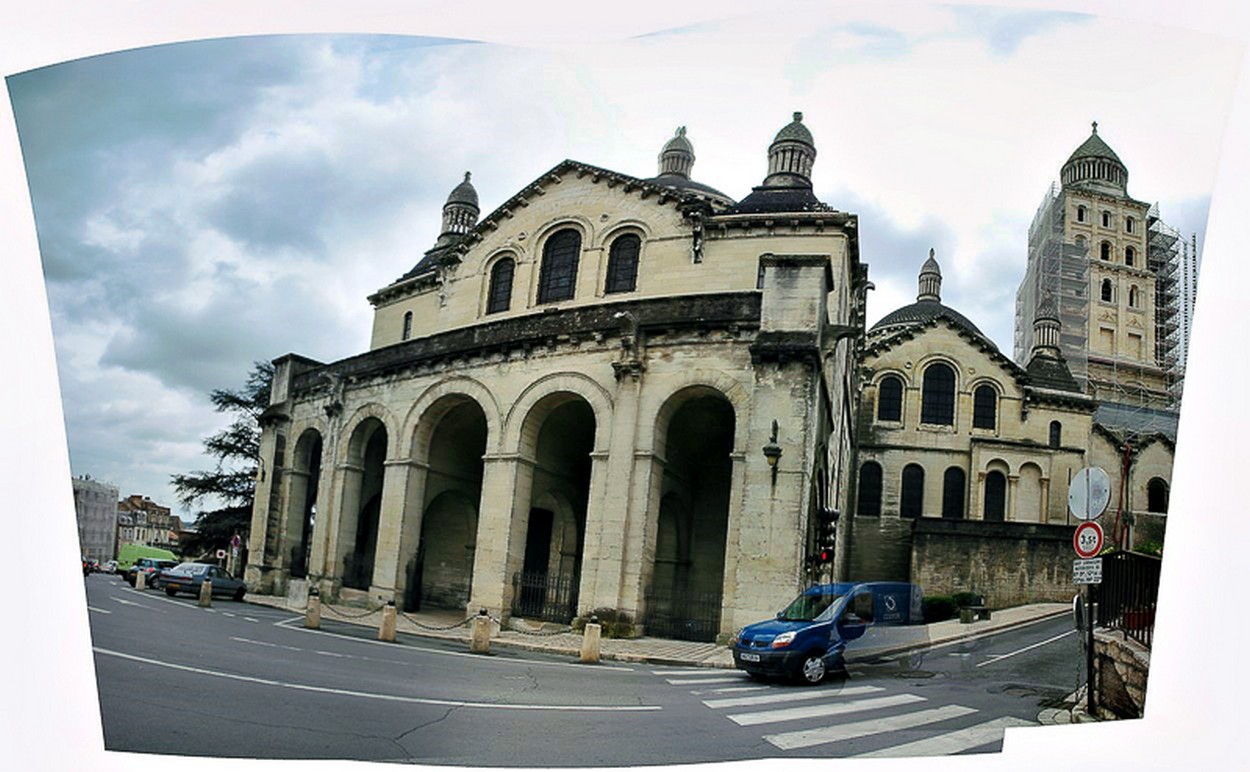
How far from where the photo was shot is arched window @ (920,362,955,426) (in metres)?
9.00

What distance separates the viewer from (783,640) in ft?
24.5

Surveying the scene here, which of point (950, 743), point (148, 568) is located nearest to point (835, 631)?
point (950, 743)

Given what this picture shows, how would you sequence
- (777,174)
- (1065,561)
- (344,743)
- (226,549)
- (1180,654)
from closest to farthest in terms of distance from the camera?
1. (344,743)
2. (1180,654)
3. (1065,561)
4. (777,174)
5. (226,549)

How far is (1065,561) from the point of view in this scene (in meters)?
7.82

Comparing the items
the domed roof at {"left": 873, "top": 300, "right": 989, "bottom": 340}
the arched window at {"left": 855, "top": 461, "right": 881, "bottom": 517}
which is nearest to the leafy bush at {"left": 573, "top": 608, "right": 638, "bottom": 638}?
the arched window at {"left": 855, "top": 461, "right": 881, "bottom": 517}

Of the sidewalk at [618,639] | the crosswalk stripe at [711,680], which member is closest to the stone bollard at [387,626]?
the sidewalk at [618,639]

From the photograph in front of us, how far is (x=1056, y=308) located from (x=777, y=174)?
12.4 feet

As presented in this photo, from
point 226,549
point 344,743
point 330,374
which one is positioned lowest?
point 344,743

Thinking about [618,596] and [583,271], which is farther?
[583,271]

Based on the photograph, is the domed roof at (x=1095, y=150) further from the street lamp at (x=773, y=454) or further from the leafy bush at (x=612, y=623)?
the leafy bush at (x=612, y=623)

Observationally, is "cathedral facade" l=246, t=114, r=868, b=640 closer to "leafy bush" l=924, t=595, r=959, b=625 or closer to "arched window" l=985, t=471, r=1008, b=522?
"leafy bush" l=924, t=595, r=959, b=625

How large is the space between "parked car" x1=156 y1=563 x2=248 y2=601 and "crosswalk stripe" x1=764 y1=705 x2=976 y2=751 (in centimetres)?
561

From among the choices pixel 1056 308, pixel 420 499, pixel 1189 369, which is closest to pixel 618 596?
pixel 420 499

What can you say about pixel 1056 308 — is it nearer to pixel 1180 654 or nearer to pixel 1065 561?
pixel 1065 561
